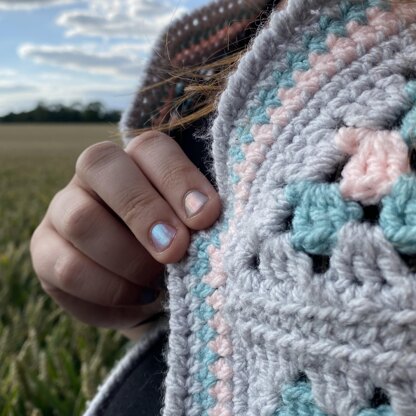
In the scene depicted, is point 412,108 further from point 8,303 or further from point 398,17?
point 8,303

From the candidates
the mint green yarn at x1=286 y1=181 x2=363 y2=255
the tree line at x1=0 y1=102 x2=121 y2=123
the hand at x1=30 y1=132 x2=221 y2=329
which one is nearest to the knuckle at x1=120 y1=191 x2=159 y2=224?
the hand at x1=30 y1=132 x2=221 y2=329

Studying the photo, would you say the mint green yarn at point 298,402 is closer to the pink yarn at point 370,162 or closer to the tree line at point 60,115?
the pink yarn at point 370,162

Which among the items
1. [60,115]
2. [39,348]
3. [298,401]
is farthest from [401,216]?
[60,115]

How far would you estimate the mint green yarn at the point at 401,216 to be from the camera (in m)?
0.43

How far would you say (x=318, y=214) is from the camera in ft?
1.54

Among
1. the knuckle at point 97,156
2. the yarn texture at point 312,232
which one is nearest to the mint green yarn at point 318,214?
the yarn texture at point 312,232

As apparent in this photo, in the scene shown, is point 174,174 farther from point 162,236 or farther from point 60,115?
A: point 60,115

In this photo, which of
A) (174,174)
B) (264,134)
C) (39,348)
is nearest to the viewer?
(264,134)

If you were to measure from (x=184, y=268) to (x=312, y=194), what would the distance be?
0.62ft

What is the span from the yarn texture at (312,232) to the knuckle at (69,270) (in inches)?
8.6

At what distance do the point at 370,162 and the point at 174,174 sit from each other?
0.25 metres

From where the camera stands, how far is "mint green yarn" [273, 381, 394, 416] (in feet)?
1.56

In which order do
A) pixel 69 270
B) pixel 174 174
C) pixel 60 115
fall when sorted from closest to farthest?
pixel 174 174
pixel 69 270
pixel 60 115

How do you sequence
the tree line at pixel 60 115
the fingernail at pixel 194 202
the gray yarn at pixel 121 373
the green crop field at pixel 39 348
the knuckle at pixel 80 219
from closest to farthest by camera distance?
the fingernail at pixel 194 202
the knuckle at pixel 80 219
the gray yarn at pixel 121 373
the green crop field at pixel 39 348
the tree line at pixel 60 115
